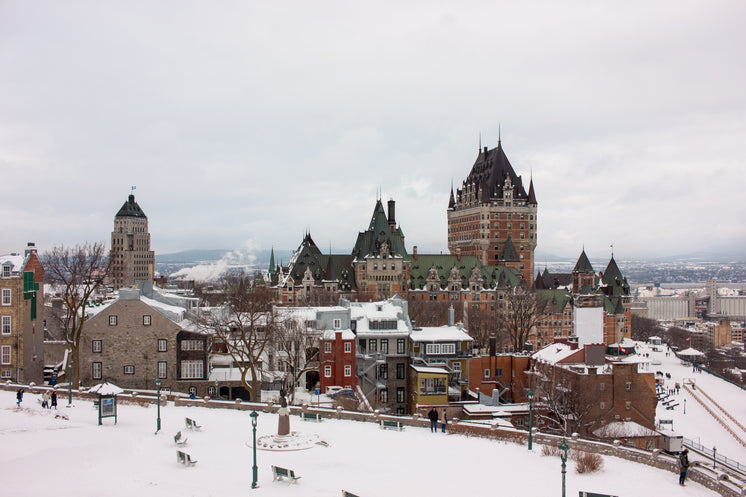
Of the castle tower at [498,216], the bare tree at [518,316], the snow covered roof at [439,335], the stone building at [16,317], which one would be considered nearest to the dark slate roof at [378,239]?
the bare tree at [518,316]

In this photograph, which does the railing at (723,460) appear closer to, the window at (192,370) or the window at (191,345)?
the window at (192,370)

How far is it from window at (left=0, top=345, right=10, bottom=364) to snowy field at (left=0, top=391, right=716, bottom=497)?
1806 centimetres

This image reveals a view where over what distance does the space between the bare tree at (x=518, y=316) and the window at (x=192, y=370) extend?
145ft

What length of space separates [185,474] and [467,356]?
128ft

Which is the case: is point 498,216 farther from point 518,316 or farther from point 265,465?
point 265,465

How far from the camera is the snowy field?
2255 centimetres

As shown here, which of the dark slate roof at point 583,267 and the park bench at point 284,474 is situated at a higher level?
the dark slate roof at point 583,267

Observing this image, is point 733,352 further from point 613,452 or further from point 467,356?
point 613,452

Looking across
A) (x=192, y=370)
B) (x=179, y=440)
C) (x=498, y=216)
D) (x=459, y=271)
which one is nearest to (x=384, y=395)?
(x=192, y=370)

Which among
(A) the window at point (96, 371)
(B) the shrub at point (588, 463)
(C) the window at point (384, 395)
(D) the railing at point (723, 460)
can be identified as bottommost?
(D) the railing at point (723, 460)

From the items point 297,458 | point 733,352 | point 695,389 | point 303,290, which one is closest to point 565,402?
point 297,458

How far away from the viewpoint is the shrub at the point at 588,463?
26828mm

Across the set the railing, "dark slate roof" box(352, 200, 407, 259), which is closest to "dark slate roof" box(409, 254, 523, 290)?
"dark slate roof" box(352, 200, 407, 259)

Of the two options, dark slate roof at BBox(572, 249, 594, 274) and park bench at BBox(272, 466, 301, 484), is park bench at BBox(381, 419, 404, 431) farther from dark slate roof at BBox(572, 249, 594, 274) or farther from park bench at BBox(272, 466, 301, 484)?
dark slate roof at BBox(572, 249, 594, 274)
